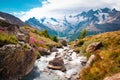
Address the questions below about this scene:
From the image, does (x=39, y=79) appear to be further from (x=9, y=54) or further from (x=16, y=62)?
(x=9, y=54)

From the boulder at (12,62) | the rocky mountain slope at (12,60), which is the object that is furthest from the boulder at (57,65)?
the boulder at (12,62)

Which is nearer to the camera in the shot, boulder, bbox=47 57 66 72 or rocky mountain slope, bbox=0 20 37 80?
rocky mountain slope, bbox=0 20 37 80

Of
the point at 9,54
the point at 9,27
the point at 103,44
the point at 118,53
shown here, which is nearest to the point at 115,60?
the point at 118,53

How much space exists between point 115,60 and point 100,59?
249 cm

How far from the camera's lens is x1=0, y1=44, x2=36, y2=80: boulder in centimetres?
2381

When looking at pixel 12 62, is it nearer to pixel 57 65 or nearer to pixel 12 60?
pixel 12 60

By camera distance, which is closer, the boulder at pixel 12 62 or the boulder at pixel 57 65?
the boulder at pixel 12 62

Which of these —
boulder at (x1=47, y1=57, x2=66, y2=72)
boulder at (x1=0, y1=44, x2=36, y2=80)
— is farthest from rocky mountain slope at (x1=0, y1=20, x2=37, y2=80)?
boulder at (x1=47, y1=57, x2=66, y2=72)

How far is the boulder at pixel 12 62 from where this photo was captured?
23812 mm

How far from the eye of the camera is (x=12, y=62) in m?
25.1

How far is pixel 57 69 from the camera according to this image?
38156 millimetres

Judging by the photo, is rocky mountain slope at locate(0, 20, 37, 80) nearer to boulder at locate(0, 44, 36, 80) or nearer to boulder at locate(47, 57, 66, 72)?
boulder at locate(0, 44, 36, 80)

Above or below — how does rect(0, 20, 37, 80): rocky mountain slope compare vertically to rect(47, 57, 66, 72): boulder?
above

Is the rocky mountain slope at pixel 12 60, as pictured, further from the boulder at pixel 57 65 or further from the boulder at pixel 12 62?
the boulder at pixel 57 65
